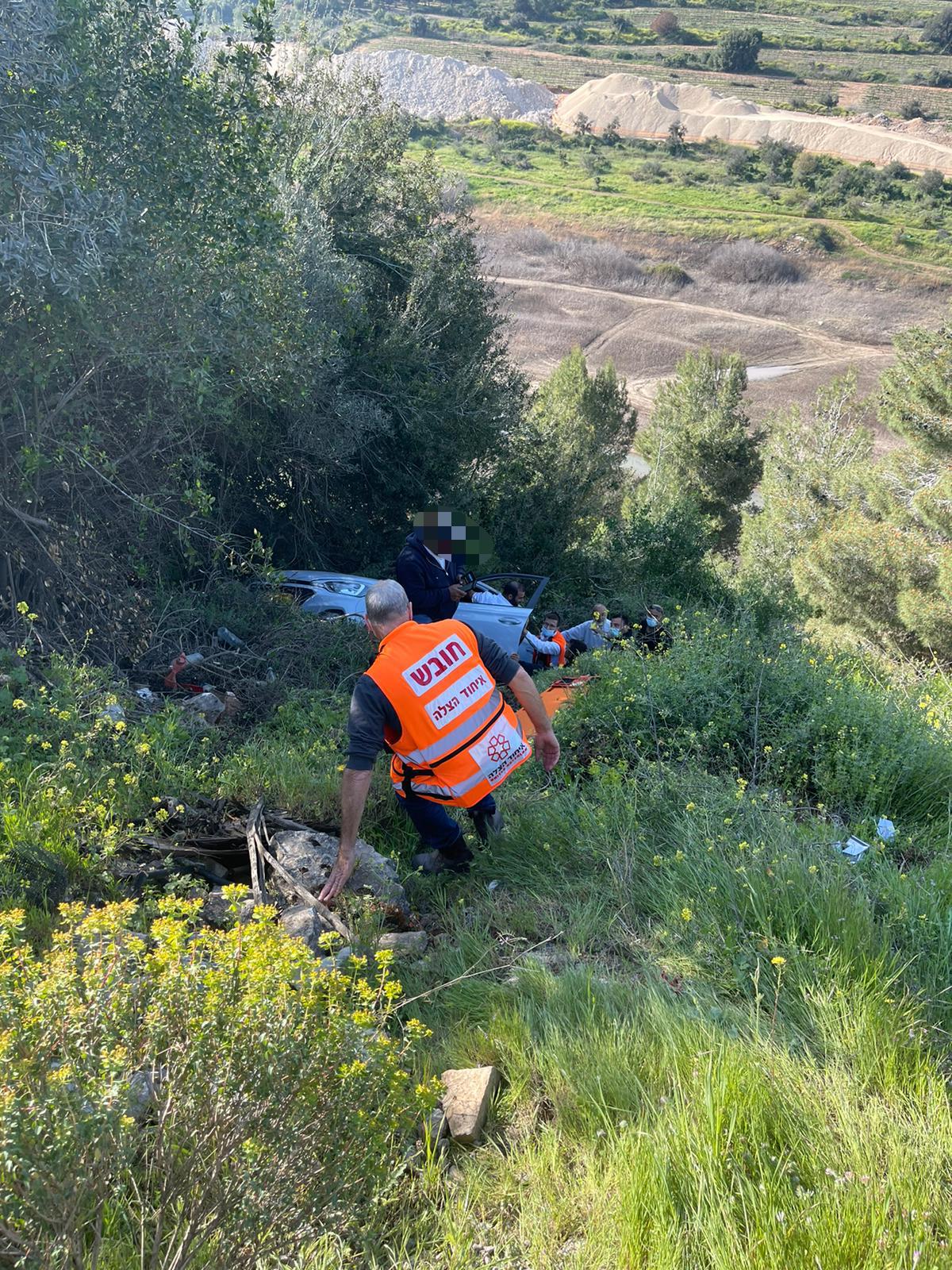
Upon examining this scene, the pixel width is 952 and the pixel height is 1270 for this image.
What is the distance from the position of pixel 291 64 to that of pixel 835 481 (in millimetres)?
17711

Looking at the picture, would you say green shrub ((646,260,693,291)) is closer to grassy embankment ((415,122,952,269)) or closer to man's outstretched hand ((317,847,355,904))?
grassy embankment ((415,122,952,269))

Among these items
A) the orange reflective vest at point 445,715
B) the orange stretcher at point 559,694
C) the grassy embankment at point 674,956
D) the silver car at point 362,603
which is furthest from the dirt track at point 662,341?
the orange reflective vest at point 445,715

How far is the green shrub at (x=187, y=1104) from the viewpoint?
1717 mm

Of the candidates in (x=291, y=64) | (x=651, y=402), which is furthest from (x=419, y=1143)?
(x=651, y=402)

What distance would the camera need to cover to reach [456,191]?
17.4m

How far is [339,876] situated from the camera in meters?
3.64

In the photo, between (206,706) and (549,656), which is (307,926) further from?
(549,656)

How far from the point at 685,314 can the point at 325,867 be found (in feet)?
175

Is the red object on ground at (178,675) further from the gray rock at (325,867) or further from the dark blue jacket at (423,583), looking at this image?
the gray rock at (325,867)

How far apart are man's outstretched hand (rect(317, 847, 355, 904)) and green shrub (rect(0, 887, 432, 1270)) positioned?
1440mm

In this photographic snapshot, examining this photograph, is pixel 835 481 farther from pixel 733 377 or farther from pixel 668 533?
pixel 668 533

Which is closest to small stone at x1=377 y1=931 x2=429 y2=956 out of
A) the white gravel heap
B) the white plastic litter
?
the white plastic litter

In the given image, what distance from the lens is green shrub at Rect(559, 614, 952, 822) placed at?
4711mm

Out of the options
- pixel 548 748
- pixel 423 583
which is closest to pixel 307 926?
pixel 548 748
